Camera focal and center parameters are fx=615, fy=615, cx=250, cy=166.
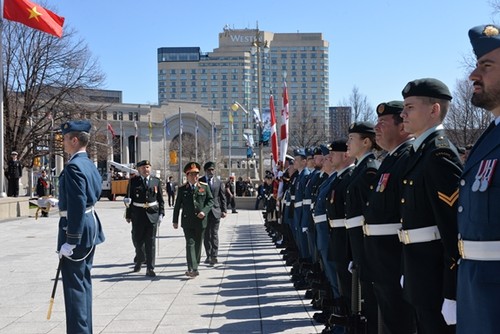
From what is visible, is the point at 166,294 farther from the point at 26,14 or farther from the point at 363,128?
the point at 26,14

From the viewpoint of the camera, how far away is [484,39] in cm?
325

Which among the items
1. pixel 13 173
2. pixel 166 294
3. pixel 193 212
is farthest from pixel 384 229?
pixel 13 173

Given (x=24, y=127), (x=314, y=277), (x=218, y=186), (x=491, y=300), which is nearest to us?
(x=491, y=300)

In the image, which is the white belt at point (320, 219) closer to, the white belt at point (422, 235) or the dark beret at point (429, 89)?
the dark beret at point (429, 89)

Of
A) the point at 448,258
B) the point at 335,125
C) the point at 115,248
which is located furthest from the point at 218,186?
the point at 335,125

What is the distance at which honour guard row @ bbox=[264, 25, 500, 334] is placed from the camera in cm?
306

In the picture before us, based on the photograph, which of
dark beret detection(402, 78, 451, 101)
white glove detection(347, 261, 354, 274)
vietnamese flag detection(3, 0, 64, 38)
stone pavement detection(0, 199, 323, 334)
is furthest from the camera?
vietnamese flag detection(3, 0, 64, 38)

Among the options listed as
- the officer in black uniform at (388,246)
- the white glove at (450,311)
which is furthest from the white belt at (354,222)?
the white glove at (450,311)

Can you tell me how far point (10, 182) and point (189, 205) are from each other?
23249 millimetres

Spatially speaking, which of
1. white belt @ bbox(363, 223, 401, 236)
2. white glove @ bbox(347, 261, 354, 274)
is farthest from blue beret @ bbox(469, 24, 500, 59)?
white glove @ bbox(347, 261, 354, 274)

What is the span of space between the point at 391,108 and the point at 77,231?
3231 mm

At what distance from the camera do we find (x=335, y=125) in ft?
254

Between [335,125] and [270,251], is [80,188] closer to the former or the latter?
[270,251]

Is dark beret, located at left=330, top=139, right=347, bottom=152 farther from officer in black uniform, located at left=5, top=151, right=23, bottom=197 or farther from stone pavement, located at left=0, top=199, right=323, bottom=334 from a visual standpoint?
officer in black uniform, located at left=5, top=151, right=23, bottom=197
